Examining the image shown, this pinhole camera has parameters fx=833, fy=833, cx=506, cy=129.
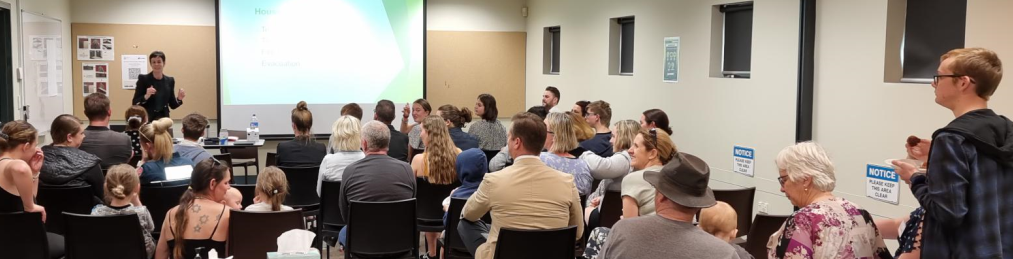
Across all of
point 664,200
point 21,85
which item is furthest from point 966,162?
point 21,85

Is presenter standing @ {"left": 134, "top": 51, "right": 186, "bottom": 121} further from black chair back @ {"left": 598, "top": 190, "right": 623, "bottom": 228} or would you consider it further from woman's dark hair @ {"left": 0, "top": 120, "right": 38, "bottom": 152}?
black chair back @ {"left": 598, "top": 190, "right": 623, "bottom": 228}

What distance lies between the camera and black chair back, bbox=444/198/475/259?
4438 mm

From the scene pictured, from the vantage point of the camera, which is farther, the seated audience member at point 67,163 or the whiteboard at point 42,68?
the whiteboard at point 42,68

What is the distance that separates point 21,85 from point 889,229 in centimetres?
774

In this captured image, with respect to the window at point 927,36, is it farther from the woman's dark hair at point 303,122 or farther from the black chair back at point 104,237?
the black chair back at point 104,237

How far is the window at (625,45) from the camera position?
30.6ft

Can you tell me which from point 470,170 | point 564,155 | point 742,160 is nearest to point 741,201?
point 564,155

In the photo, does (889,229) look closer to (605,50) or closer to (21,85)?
(605,50)

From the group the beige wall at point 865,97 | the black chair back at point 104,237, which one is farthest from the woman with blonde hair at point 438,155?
the beige wall at point 865,97

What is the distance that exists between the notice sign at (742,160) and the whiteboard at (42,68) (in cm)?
662

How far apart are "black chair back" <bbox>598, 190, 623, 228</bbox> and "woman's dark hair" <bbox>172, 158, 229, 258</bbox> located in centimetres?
199

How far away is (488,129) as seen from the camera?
7.32 m

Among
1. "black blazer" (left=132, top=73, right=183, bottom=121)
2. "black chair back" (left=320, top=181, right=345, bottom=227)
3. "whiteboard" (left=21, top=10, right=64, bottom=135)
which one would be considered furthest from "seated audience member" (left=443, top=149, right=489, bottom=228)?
"whiteboard" (left=21, top=10, right=64, bottom=135)

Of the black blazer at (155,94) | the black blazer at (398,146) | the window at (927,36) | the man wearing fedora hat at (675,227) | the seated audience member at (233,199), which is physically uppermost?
the window at (927,36)
